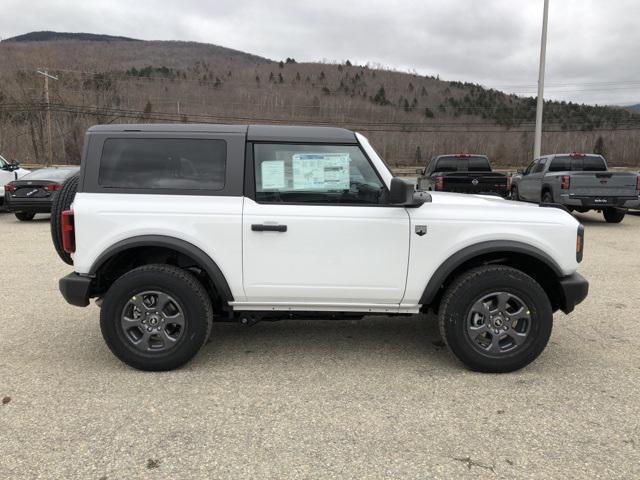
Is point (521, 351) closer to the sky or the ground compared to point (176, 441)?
closer to the sky

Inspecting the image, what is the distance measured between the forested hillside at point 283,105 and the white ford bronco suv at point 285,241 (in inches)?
1989

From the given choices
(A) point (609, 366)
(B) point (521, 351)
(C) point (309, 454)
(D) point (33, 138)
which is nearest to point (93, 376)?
(C) point (309, 454)

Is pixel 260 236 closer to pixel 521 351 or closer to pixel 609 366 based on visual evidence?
pixel 521 351

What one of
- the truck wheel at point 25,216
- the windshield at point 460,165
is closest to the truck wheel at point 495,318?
the windshield at point 460,165

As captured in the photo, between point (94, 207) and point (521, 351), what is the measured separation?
3208 mm

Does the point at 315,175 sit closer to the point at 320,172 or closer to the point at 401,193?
the point at 320,172

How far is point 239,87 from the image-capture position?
103938mm

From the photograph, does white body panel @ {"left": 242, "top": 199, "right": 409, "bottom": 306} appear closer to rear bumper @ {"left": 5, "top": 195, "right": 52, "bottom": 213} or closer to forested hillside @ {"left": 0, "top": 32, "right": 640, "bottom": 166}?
rear bumper @ {"left": 5, "top": 195, "right": 52, "bottom": 213}

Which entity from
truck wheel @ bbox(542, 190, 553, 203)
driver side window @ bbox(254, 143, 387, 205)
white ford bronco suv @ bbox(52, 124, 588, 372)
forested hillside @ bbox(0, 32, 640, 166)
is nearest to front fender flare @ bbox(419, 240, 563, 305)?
white ford bronco suv @ bbox(52, 124, 588, 372)

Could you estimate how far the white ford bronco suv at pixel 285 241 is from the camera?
3.72 meters

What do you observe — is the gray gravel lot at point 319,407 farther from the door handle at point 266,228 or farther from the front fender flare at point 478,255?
the door handle at point 266,228

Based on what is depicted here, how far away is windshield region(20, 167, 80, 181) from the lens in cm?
1353

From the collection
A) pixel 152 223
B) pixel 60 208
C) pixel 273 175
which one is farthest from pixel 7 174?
pixel 273 175

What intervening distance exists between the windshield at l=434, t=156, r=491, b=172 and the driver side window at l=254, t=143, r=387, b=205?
1261 cm
